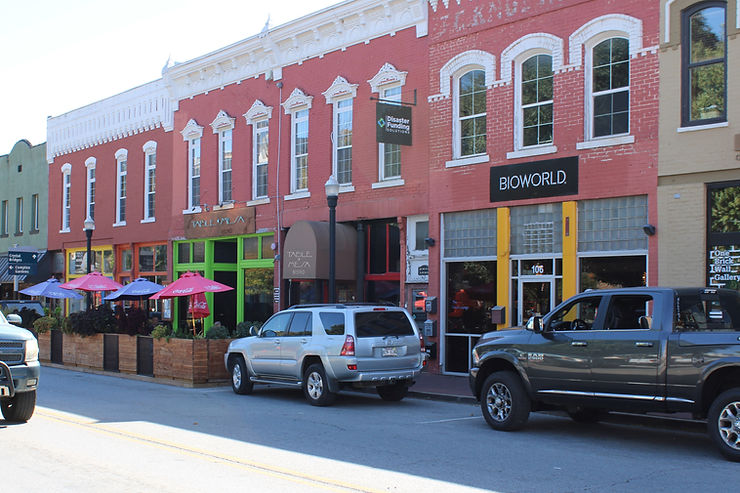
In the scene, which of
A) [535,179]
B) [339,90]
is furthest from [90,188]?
[535,179]

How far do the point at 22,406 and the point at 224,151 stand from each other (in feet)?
50.6

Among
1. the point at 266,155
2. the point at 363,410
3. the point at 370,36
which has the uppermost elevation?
the point at 370,36

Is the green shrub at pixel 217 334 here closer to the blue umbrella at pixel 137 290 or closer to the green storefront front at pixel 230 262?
the blue umbrella at pixel 137 290

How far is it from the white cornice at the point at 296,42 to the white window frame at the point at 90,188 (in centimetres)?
644

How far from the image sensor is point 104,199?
3139 centimetres

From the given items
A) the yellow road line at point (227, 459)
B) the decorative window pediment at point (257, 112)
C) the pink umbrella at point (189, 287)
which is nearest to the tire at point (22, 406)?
the yellow road line at point (227, 459)

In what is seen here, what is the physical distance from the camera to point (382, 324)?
14086mm

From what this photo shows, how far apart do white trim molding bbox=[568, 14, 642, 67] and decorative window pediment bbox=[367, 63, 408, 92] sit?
4767 mm

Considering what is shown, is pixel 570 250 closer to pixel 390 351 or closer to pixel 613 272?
pixel 613 272

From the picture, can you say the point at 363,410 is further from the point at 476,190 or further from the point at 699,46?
the point at 699,46

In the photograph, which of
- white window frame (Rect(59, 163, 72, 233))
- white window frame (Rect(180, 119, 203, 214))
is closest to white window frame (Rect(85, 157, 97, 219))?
white window frame (Rect(59, 163, 72, 233))

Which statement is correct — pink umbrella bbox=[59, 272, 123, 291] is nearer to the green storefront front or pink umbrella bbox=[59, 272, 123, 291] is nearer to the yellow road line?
the green storefront front

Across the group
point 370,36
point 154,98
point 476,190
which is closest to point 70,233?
point 154,98

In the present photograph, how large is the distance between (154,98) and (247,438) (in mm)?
21092
